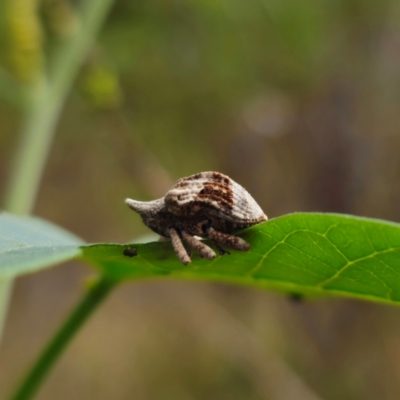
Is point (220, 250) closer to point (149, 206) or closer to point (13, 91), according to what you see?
point (149, 206)

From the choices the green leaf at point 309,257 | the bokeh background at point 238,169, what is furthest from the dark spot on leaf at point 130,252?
the bokeh background at point 238,169

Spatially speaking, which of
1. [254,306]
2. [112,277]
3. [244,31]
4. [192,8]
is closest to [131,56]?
[192,8]

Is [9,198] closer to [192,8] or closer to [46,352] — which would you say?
[46,352]

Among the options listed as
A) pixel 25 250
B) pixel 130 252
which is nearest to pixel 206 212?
pixel 130 252

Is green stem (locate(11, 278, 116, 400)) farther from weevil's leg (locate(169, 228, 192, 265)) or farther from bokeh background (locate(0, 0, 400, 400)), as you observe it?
bokeh background (locate(0, 0, 400, 400))

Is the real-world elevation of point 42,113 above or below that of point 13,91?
below

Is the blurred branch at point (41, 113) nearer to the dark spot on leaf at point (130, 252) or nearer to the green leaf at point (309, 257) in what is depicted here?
the green leaf at point (309, 257)
